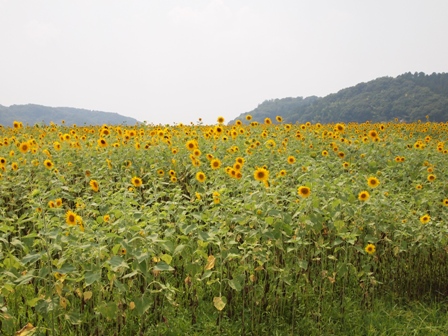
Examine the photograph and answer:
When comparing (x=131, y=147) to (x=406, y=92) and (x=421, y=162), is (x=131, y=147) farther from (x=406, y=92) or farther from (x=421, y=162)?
(x=406, y=92)

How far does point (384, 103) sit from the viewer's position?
61750 mm

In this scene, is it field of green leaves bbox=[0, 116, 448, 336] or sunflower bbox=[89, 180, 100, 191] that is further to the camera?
sunflower bbox=[89, 180, 100, 191]

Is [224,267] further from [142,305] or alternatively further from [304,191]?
[142,305]

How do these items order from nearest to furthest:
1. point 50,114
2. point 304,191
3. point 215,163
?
1. point 304,191
2. point 215,163
3. point 50,114

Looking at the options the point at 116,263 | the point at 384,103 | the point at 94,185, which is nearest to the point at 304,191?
the point at 116,263

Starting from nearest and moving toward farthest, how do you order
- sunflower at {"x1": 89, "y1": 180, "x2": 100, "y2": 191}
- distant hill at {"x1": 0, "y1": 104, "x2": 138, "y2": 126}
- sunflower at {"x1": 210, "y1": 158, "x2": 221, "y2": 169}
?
sunflower at {"x1": 89, "y1": 180, "x2": 100, "y2": 191} → sunflower at {"x1": 210, "y1": 158, "x2": 221, "y2": 169} → distant hill at {"x1": 0, "y1": 104, "x2": 138, "y2": 126}

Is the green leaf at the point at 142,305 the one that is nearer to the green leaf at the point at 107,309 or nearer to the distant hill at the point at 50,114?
the green leaf at the point at 107,309

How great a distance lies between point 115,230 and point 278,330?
1562mm

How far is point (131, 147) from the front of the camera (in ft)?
23.6

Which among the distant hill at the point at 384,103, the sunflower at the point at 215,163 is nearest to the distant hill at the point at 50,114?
the distant hill at the point at 384,103

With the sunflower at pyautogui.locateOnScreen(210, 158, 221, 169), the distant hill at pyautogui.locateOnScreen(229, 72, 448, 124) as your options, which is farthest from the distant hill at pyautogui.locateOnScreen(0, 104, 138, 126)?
the sunflower at pyautogui.locateOnScreen(210, 158, 221, 169)

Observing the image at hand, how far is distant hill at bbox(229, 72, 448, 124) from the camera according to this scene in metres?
52.5

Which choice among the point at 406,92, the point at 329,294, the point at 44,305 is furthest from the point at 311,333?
the point at 406,92

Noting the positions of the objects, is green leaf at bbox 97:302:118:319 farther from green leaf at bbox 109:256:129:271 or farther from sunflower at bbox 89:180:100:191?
sunflower at bbox 89:180:100:191
